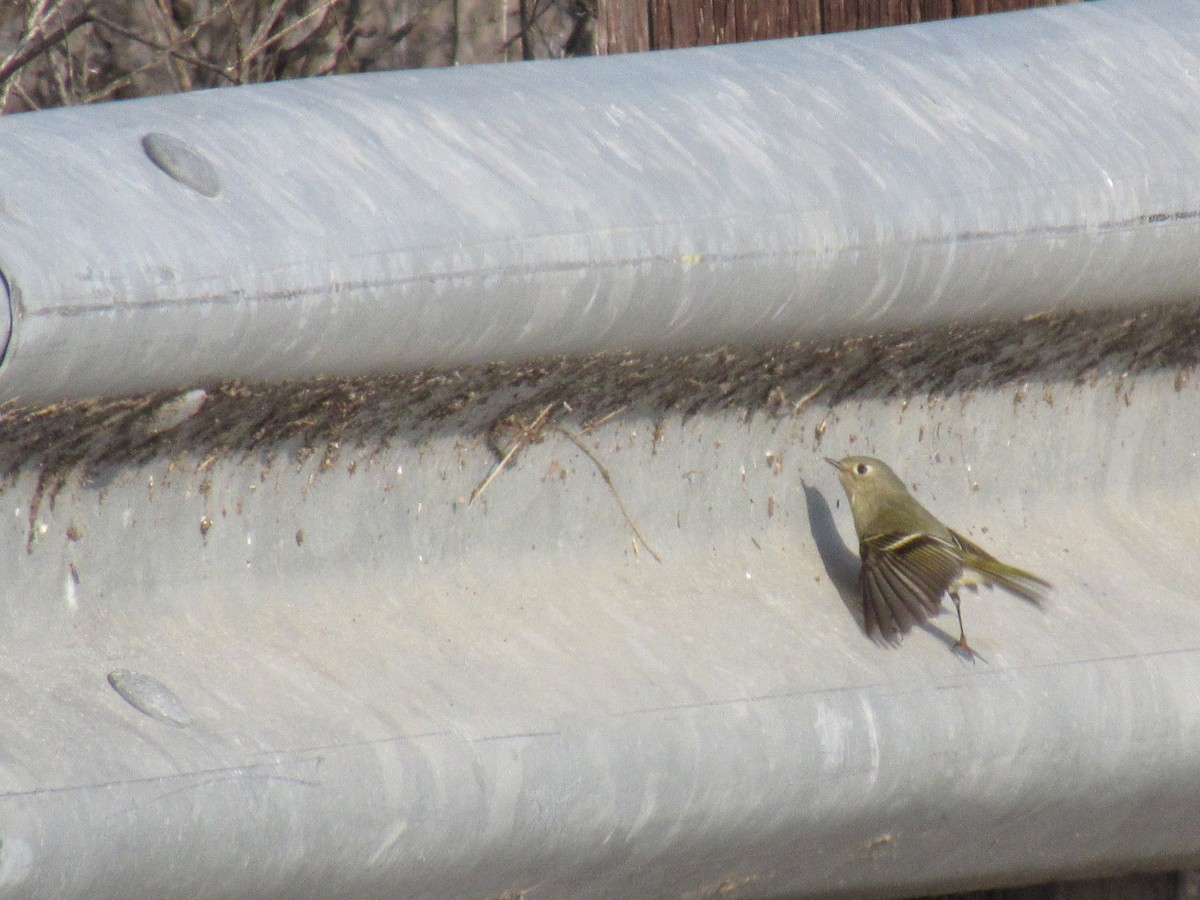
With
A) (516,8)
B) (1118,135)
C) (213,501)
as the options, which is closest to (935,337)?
(1118,135)

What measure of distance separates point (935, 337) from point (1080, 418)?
0.55 metres

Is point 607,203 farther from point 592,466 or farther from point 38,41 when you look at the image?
point 38,41

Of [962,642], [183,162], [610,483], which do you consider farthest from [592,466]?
[183,162]

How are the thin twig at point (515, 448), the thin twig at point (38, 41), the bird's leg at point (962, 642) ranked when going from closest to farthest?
the thin twig at point (515, 448), the bird's leg at point (962, 642), the thin twig at point (38, 41)

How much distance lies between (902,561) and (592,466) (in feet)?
2.00

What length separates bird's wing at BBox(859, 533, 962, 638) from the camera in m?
2.81

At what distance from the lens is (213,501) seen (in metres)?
2.20

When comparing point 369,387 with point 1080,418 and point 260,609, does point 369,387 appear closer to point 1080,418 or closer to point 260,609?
point 260,609

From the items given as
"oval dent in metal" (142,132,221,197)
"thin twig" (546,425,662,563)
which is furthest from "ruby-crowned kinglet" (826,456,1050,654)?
"oval dent in metal" (142,132,221,197)

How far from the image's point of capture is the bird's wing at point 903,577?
2.81 metres

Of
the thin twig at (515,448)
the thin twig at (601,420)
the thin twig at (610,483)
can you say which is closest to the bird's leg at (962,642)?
the thin twig at (610,483)

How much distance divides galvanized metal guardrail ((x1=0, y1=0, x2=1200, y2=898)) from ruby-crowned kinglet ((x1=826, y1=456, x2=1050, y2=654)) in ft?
0.13

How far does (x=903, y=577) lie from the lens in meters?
2.86

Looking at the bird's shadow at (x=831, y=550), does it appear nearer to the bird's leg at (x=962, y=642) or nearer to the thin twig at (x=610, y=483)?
the bird's leg at (x=962, y=642)
